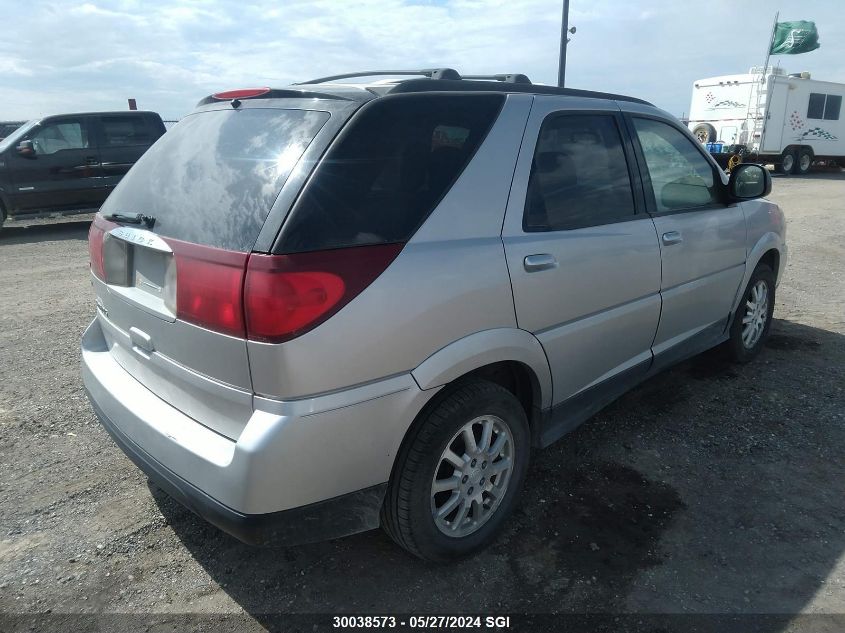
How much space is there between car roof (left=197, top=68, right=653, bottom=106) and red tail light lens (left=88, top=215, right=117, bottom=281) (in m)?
0.67

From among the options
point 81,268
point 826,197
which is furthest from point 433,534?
point 826,197

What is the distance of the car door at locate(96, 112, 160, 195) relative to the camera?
11180 millimetres

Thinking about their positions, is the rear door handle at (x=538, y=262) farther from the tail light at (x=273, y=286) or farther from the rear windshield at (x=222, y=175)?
the rear windshield at (x=222, y=175)

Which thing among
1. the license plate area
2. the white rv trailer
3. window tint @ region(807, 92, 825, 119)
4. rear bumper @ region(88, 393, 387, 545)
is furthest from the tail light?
window tint @ region(807, 92, 825, 119)

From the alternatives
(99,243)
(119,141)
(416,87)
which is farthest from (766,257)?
(119,141)

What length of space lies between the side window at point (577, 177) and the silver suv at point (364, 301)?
11 millimetres

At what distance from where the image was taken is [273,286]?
1.85m

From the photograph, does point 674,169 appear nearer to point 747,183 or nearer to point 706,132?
point 747,183

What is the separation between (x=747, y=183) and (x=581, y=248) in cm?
183

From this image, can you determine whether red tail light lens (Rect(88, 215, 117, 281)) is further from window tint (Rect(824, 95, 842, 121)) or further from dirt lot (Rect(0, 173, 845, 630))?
window tint (Rect(824, 95, 842, 121))

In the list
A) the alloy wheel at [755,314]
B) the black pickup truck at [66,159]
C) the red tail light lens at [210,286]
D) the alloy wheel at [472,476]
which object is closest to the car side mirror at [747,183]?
the alloy wheel at [755,314]

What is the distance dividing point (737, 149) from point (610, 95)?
1934cm

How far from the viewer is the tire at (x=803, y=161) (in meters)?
21.5

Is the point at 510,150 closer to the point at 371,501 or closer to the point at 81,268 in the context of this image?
the point at 371,501
